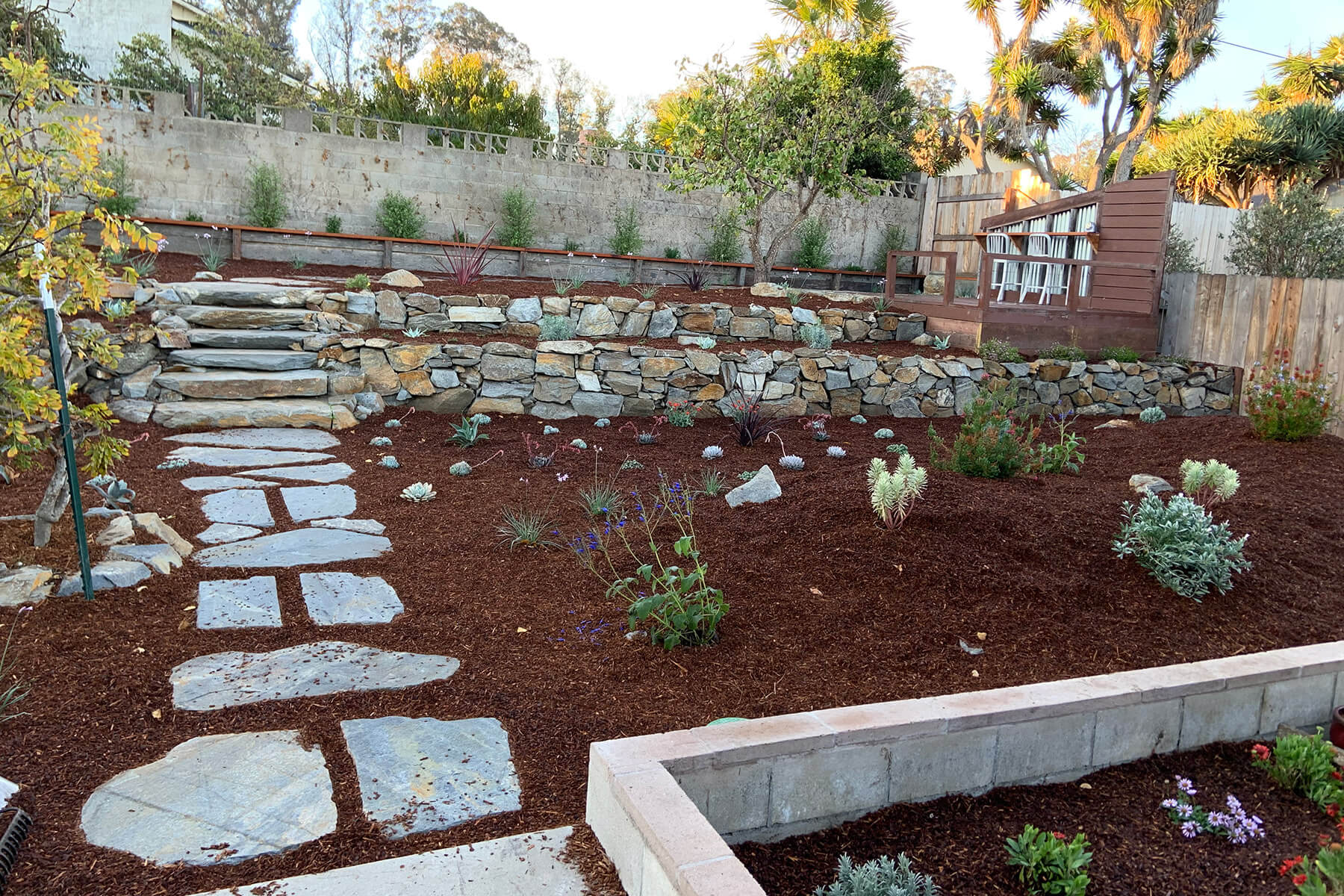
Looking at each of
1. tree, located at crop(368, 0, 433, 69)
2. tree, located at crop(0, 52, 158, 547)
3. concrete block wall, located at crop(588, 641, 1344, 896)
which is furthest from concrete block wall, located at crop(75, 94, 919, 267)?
tree, located at crop(368, 0, 433, 69)

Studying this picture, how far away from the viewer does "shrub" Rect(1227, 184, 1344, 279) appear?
7926mm

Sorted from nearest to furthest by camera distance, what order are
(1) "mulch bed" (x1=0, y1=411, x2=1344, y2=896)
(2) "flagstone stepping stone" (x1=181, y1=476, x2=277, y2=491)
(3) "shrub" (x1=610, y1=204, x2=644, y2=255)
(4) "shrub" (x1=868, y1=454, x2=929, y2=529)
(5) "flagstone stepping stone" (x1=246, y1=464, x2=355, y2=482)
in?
1. (1) "mulch bed" (x1=0, y1=411, x2=1344, y2=896)
2. (4) "shrub" (x1=868, y1=454, x2=929, y2=529)
3. (2) "flagstone stepping stone" (x1=181, y1=476, x2=277, y2=491)
4. (5) "flagstone stepping stone" (x1=246, y1=464, x2=355, y2=482)
5. (3) "shrub" (x1=610, y1=204, x2=644, y2=255)

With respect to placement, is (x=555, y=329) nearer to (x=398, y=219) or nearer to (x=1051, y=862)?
(x=398, y=219)

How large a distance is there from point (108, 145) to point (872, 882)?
40.6 feet

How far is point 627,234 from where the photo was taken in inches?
503

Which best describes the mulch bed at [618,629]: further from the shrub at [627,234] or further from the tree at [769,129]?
the shrub at [627,234]

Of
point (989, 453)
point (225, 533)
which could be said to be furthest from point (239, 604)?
point (989, 453)

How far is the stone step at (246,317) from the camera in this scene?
6922mm

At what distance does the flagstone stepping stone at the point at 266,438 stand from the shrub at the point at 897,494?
3.66 metres

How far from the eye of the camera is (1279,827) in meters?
2.23

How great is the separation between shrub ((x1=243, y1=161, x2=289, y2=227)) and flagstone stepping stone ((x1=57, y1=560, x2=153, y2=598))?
29.0ft

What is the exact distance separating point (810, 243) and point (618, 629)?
36.5 ft

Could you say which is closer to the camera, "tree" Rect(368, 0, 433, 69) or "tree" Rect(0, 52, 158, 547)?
"tree" Rect(0, 52, 158, 547)

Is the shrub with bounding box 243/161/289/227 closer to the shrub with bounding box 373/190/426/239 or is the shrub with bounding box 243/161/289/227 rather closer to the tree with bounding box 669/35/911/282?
the shrub with bounding box 373/190/426/239
